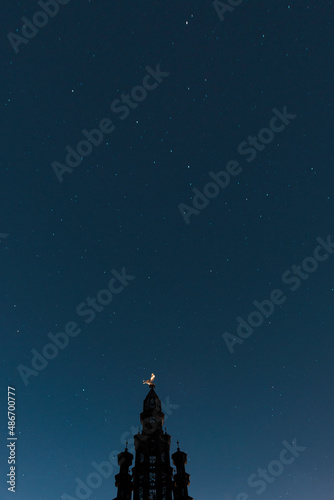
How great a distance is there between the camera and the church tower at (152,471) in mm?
44719

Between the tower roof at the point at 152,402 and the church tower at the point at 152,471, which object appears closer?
the church tower at the point at 152,471

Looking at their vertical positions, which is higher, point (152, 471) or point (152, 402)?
point (152, 402)

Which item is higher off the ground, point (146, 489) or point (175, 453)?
point (175, 453)

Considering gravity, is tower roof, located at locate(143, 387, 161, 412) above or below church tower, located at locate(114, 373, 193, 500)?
above

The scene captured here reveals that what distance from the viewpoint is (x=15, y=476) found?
28.7 meters

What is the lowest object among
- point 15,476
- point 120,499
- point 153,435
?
point 15,476

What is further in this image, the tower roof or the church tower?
the tower roof

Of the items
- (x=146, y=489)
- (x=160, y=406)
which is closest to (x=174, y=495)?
(x=146, y=489)

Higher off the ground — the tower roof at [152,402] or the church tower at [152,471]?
the tower roof at [152,402]

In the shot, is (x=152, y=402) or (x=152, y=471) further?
(x=152, y=402)

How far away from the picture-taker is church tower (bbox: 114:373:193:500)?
147ft

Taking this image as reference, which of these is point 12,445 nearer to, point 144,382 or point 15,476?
point 15,476

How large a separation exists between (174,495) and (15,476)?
75.0 ft

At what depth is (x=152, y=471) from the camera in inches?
1859
